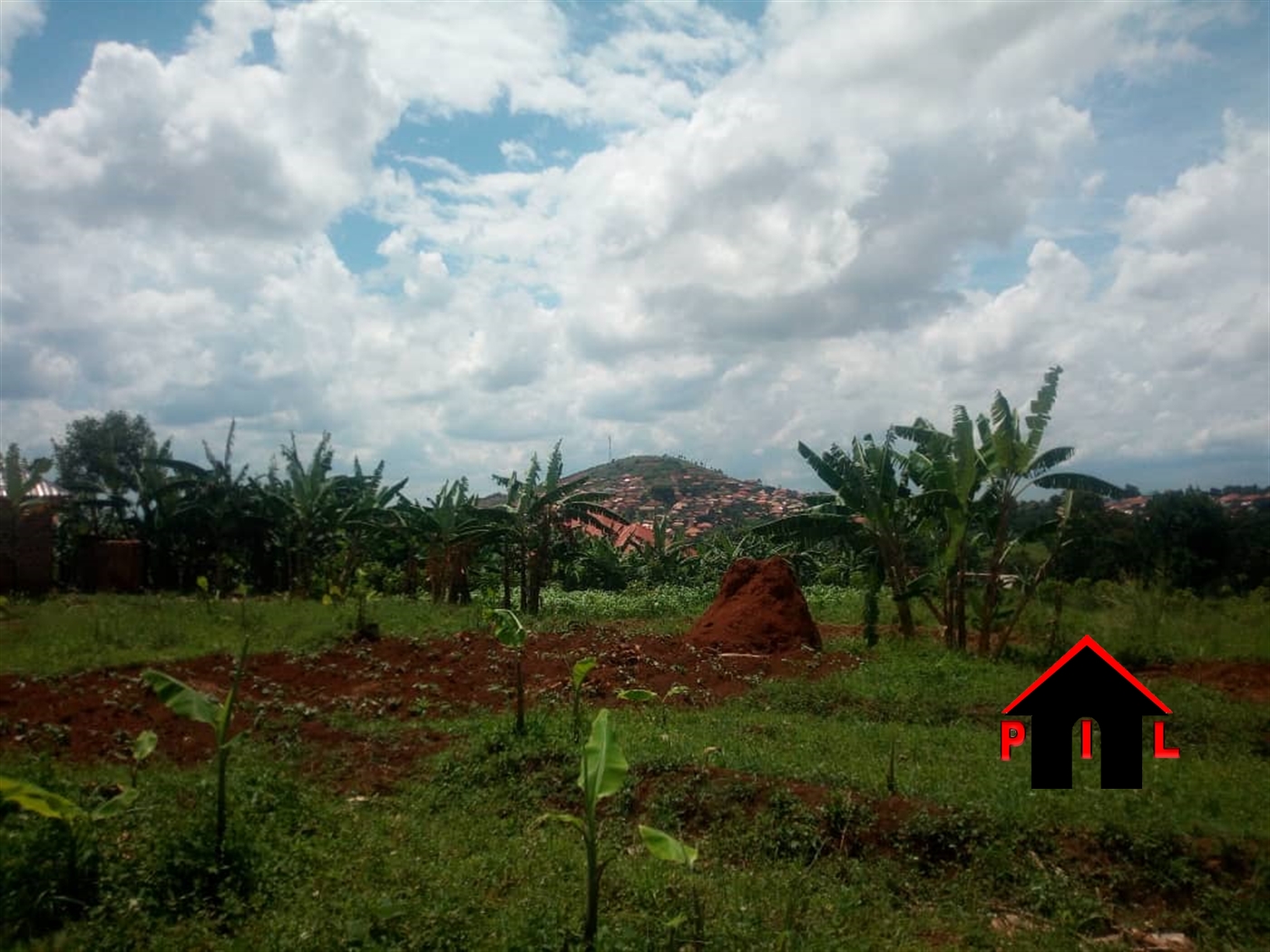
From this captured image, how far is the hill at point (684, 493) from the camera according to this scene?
46.0m

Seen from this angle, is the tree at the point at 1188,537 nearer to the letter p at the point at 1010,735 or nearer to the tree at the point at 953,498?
the tree at the point at 953,498

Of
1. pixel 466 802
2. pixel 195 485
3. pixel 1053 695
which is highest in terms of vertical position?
pixel 195 485

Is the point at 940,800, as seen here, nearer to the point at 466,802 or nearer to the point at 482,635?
the point at 466,802

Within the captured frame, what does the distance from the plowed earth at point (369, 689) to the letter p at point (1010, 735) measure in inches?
126

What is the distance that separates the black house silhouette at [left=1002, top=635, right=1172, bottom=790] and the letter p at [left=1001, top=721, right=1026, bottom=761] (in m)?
0.29

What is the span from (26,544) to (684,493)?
125ft

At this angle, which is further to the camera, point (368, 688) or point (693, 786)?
point (368, 688)

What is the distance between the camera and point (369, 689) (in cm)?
1080

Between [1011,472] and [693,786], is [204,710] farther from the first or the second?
[1011,472]

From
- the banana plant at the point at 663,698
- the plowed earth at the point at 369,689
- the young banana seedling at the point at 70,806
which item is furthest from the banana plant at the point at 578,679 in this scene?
the young banana seedling at the point at 70,806

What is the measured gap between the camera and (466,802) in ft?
23.2

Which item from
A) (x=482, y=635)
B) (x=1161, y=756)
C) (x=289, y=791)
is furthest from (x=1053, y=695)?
(x=482, y=635)

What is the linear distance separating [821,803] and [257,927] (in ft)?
12.4

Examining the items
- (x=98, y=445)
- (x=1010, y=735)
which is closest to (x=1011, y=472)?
(x=1010, y=735)
